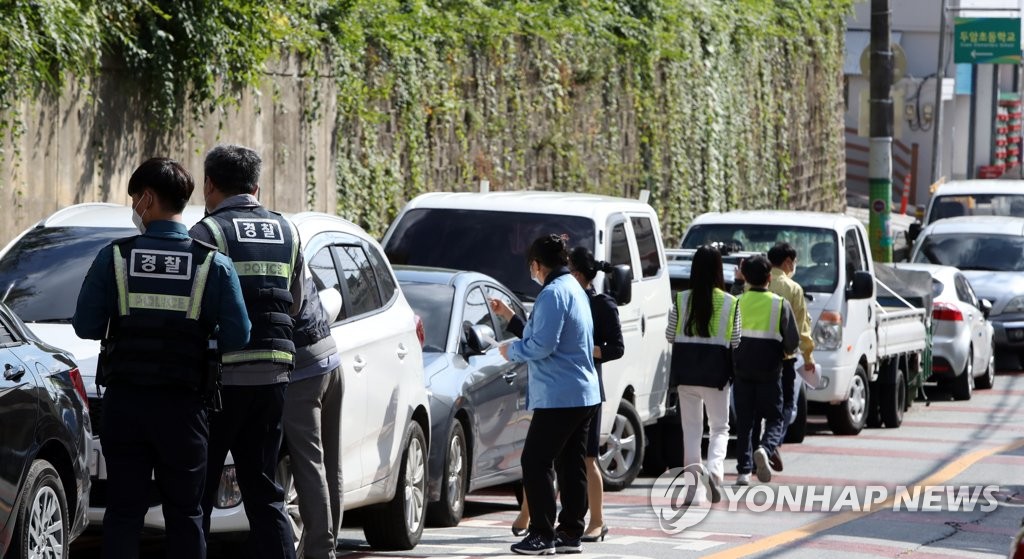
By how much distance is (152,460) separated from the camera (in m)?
6.45

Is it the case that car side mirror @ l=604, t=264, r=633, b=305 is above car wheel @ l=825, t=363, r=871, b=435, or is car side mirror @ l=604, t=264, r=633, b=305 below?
above

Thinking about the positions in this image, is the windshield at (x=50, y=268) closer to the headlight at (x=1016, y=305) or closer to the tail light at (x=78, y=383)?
the tail light at (x=78, y=383)

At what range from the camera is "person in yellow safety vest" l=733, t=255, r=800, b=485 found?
41.5 feet

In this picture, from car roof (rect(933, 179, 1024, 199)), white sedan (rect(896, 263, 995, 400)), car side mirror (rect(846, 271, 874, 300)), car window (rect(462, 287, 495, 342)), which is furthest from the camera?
car roof (rect(933, 179, 1024, 199))

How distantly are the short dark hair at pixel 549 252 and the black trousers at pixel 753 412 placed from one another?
3.80 meters

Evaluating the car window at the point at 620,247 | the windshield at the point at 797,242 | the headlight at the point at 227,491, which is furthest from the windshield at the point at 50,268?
the windshield at the point at 797,242

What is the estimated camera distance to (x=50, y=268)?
30.0 ft

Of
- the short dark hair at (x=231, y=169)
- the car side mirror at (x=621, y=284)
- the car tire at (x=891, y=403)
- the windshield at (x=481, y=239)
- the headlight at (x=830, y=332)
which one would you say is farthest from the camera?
the car tire at (x=891, y=403)

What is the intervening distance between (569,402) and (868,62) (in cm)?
1850

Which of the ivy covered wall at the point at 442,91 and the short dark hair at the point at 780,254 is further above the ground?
the ivy covered wall at the point at 442,91

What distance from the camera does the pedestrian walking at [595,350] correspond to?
9906 millimetres

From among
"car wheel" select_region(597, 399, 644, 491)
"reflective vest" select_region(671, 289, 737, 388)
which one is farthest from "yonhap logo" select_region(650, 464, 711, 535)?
"reflective vest" select_region(671, 289, 737, 388)

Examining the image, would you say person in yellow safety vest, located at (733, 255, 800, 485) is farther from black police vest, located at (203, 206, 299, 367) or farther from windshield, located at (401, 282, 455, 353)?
black police vest, located at (203, 206, 299, 367)

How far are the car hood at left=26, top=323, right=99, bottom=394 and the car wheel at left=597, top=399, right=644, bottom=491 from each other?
16.8ft
